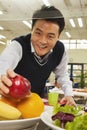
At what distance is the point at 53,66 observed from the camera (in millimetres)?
1184

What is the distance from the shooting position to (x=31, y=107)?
0.50m

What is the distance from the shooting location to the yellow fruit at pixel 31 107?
0.49 meters

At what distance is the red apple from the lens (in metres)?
0.48

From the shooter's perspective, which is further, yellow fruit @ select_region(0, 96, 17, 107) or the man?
the man

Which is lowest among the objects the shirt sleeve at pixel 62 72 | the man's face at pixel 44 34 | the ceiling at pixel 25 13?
the shirt sleeve at pixel 62 72

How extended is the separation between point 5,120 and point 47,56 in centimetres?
69

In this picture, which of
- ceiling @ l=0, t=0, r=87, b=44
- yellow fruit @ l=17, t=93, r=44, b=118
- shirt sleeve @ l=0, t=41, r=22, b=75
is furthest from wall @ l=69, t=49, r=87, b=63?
yellow fruit @ l=17, t=93, r=44, b=118

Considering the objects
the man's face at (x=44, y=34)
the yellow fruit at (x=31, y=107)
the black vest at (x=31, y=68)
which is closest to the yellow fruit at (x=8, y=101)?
the yellow fruit at (x=31, y=107)

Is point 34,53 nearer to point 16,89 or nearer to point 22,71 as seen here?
point 22,71

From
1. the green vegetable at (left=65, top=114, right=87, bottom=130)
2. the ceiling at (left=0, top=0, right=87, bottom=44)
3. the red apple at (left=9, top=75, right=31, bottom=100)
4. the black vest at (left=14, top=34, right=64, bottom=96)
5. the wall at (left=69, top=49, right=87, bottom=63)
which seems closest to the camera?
the green vegetable at (left=65, top=114, right=87, bottom=130)

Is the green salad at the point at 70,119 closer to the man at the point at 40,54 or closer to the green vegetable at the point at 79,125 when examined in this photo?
the green vegetable at the point at 79,125

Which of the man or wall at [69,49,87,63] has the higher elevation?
the man

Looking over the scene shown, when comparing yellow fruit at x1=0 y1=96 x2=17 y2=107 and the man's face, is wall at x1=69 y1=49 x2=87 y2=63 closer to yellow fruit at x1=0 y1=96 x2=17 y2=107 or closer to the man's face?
the man's face

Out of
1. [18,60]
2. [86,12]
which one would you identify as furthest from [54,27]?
[86,12]
